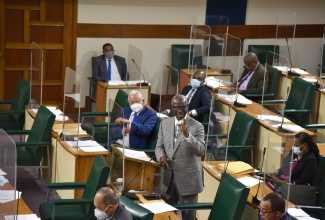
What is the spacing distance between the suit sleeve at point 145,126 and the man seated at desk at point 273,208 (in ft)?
8.38

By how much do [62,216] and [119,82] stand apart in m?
4.34

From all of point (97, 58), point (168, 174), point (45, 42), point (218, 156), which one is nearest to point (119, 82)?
point (97, 58)

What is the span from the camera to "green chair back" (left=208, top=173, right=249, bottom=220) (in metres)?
6.20

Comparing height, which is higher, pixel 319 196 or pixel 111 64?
pixel 111 64

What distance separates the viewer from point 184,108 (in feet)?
22.7

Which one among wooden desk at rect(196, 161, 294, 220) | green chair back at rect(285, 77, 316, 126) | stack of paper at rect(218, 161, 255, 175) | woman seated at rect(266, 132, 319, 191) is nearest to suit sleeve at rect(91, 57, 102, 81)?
green chair back at rect(285, 77, 316, 126)

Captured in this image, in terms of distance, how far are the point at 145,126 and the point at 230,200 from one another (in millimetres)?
2072

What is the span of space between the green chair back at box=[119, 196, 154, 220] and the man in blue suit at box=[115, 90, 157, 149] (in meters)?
1.90

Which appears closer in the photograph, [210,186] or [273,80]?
[210,186]

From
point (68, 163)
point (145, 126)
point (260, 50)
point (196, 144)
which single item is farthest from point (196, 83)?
point (260, 50)

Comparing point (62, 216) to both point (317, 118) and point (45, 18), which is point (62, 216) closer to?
point (317, 118)

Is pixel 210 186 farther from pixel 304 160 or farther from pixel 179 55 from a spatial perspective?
pixel 179 55

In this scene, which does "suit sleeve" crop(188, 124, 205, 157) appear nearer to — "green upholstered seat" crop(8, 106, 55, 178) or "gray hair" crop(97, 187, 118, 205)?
"gray hair" crop(97, 187, 118, 205)

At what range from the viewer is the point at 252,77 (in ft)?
34.2
